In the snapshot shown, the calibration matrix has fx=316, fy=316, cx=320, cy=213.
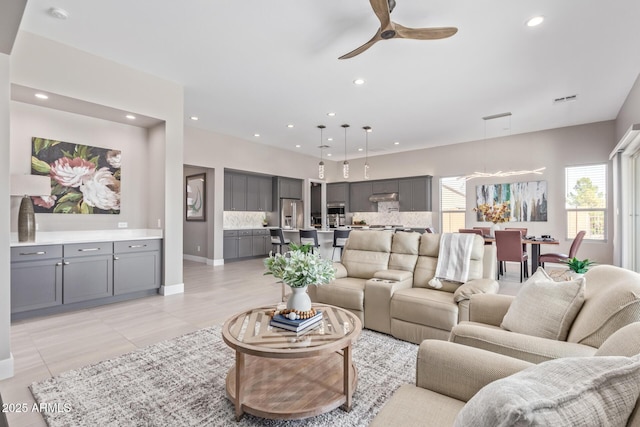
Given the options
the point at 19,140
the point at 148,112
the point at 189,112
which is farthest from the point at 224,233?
the point at 19,140

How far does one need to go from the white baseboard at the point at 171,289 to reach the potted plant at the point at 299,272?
3.20m

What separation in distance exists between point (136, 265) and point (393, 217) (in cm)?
731

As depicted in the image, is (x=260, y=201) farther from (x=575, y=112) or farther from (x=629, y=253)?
(x=629, y=253)

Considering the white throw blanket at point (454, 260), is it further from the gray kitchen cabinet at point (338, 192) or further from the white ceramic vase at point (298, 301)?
the gray kitchen cabinet at point (338, 192)

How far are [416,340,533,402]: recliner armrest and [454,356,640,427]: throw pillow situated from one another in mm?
542

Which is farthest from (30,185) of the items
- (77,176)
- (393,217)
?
(393,217)

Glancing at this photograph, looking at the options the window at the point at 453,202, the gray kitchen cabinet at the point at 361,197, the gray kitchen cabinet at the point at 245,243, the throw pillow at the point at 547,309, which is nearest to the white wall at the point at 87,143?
the gray kitchen cabinet at the point at 245,243

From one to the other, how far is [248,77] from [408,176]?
619cm

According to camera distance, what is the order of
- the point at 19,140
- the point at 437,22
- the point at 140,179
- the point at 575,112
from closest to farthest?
the point at 437,22 < the point at 19,140 < the point at 140,179 < the point at 575,112

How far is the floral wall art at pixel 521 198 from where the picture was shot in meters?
7.30

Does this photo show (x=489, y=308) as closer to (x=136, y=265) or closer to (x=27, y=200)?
(x=136, y=265)

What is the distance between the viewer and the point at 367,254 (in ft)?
12.7

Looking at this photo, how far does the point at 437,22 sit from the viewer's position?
3.24 metres

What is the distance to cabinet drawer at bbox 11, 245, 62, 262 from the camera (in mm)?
3486
